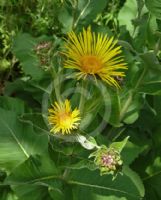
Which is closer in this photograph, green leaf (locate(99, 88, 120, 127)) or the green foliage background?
the green foliage background

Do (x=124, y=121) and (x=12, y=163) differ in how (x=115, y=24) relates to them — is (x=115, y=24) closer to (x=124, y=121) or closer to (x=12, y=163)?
(x=124, y=121)

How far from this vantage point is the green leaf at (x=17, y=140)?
1.59 metres

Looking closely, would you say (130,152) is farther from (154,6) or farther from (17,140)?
(154,6)

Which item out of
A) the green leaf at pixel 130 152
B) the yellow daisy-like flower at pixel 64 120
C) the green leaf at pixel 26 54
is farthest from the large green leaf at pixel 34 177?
the green leaf at pixel 26 54

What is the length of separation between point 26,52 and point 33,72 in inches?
3.7

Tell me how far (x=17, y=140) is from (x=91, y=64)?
49 centimetres

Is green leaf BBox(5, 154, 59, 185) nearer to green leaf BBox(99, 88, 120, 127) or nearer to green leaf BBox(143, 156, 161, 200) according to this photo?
green leaf BBox(99, 88, 120, 127)

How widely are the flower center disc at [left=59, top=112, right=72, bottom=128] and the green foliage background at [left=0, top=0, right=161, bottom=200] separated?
139 mm

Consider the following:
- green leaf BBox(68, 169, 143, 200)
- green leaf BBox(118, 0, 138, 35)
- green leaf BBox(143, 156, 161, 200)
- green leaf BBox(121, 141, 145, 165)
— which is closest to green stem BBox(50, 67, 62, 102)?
green leaf BBox(68, 169, 143, 200)

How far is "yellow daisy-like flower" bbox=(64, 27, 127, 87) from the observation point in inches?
50.1

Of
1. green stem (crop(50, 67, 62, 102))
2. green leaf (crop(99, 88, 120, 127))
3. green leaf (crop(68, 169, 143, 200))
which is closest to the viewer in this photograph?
green stem (crop(50, 67, 62, 102))

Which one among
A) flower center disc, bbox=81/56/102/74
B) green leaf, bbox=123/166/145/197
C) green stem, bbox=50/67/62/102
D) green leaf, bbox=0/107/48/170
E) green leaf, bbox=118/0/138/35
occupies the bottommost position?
green leaf, bbox=123/166/145/197

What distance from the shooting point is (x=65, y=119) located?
1271 millimetres

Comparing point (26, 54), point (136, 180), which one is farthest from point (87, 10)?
point (136, 180)
